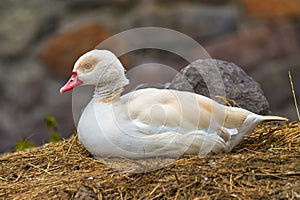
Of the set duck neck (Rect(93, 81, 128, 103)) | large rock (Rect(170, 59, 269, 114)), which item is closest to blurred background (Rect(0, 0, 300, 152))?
large rock (Rect(170, 59, 269, 114))

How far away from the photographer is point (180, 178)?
275 cm

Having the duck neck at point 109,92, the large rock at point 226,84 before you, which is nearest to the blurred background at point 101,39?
the large rock at point 226,84

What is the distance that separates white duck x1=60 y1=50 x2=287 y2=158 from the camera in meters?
3.04

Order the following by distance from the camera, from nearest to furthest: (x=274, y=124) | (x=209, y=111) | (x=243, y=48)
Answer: (x=209, y=111) < (x=274, y=124) < (x=243, y=48)

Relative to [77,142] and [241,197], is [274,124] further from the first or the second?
[241,197]

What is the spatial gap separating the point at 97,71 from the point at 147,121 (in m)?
0.35

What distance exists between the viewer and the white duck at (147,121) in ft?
9.96

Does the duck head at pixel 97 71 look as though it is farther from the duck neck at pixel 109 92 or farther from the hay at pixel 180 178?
the hay at pixel 180 178

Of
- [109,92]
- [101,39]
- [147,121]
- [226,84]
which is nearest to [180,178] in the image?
[147,121]

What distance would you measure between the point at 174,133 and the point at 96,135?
32 cm

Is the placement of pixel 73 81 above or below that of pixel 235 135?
above

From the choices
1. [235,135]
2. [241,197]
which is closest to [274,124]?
[235,135]

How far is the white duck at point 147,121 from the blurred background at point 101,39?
1.51 meters

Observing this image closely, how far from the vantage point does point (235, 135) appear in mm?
3256
